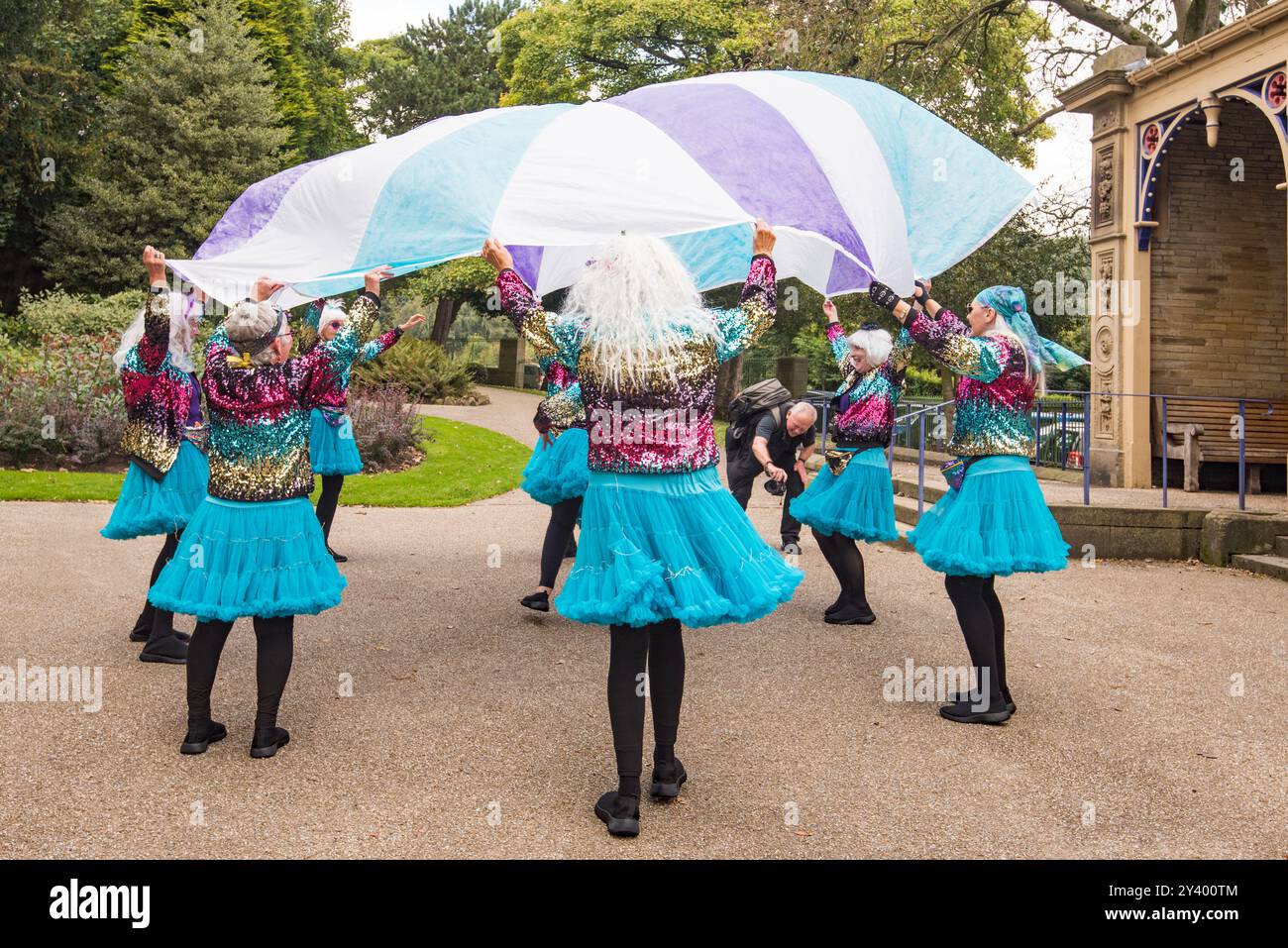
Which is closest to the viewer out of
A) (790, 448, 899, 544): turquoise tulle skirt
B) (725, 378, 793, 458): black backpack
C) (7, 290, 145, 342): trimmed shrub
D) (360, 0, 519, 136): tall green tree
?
(790, 448, 899, 544): turquoise tulle skirt

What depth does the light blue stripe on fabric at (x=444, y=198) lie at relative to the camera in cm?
451

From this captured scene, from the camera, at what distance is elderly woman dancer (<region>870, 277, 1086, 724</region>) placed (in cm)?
471

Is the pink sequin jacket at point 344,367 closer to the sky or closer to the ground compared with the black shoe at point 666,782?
closer to the sky

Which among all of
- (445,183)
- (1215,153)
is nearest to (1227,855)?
(445,183)

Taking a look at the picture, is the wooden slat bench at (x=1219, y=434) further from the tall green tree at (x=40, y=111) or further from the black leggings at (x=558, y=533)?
the tall green tree at (x=40, y=111)

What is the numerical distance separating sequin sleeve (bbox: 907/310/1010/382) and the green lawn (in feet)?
25.1

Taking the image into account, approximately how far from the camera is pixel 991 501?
4812mm

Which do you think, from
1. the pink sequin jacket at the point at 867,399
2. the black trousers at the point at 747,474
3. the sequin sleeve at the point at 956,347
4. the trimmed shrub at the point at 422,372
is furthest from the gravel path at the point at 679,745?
the trimmed shrub at the point at 422,372

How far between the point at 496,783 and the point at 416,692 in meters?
→ 1.23

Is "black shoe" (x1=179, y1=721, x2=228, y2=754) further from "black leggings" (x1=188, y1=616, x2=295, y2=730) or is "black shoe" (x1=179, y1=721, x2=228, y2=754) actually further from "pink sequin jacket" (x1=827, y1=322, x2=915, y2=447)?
"pink sequin jacket" (x1=827, y1=322, x2=915, y2=447)

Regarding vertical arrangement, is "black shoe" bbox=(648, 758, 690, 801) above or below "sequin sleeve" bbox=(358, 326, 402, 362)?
below

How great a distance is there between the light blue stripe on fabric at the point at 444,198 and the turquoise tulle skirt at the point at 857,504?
2814 millimetres

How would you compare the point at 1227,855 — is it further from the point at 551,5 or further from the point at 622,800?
the point at 551,5

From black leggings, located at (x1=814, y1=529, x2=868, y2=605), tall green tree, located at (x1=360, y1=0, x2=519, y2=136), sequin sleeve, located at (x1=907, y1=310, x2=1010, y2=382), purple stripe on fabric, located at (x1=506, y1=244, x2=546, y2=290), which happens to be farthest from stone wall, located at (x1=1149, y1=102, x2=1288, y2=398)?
tall green tree, located at (x1=360, y1=0, x2=519, y2=136)
